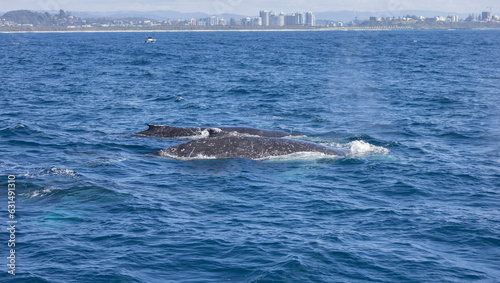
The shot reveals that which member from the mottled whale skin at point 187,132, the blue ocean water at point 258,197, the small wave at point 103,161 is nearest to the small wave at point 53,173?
the blue ocean water at point 258,197

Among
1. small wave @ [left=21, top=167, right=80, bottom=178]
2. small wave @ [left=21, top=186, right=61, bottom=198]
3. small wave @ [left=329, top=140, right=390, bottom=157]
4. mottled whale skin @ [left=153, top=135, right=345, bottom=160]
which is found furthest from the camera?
small wave @ [left=329, top=140, right=390, bottom=157]

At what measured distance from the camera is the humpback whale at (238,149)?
834 inches

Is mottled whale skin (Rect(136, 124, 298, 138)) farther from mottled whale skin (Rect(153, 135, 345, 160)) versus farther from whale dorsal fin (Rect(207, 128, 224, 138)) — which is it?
mottled whale skin (Rect(153, 135, 345, 160))

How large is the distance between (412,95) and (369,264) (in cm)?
3169

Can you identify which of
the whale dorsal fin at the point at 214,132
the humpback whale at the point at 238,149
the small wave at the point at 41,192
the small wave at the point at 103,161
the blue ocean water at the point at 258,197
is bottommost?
the blue ocean water at the point at 258,197

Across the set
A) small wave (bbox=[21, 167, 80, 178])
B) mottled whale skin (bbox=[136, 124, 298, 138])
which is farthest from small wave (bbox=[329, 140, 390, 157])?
small wave (bbox=[21, 167, 80, 178])

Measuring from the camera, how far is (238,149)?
70.0 feet

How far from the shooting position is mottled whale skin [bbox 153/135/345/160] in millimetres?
21172

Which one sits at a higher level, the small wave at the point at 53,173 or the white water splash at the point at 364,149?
the small wave at the point at 53,173

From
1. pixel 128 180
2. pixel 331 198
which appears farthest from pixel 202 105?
pixel 331 198

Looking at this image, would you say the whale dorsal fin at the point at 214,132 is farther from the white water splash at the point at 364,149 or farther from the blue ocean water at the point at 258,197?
the white water splash at the point at 364,149

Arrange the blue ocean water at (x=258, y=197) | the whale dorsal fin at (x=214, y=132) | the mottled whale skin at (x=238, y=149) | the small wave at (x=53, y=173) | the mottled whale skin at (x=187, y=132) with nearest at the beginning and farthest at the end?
the blue ocean water at (x=258, y=197), the small wave at (x=53, y=173), the mottled whale skin at (x=238, y=149), the whale dorsal fin at (x=214, y=132), the mottled whale skin at (x=187, y=132)

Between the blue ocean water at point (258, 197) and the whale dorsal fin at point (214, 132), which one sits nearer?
the blue ocean water at point (258, 197)

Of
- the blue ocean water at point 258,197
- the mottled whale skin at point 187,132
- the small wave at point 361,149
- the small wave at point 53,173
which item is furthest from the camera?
the mottled whale skin at point 187,132
